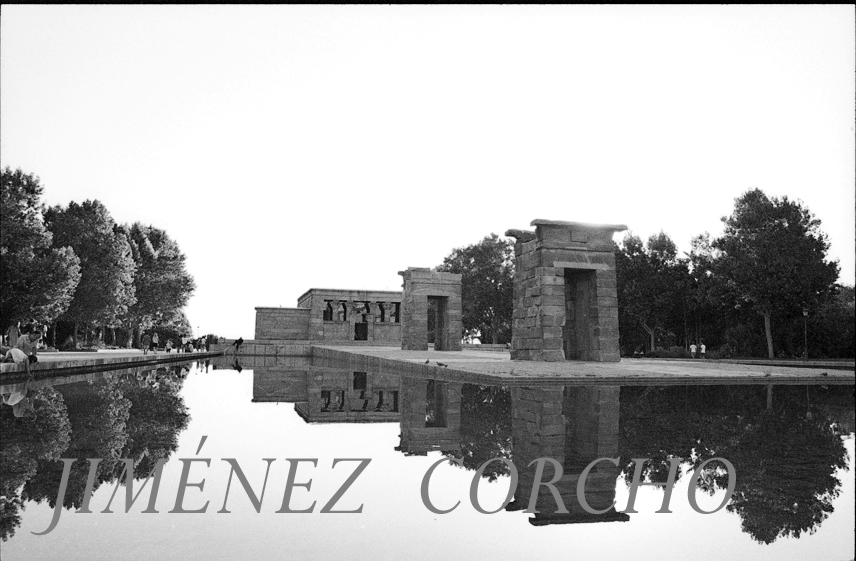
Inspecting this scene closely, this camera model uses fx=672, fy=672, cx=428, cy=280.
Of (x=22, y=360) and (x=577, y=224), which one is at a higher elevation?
(x=577, y=224)

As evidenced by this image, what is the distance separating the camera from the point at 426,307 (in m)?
31.1

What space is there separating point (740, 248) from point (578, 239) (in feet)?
82.4

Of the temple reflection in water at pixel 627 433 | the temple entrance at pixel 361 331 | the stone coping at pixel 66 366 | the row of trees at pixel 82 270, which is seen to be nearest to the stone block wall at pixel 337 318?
the temple entrance at pixel 361 331

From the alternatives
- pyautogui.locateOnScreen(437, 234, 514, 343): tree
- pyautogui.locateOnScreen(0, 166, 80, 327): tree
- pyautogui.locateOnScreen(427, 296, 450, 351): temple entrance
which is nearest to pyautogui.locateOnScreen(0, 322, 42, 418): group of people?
pyautogui.locateOnScreen(0, 166, 80, 327): tree

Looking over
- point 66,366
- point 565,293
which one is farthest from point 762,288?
point 66,366

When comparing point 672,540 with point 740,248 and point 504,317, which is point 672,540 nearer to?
point 740,248

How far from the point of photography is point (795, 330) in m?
37.8

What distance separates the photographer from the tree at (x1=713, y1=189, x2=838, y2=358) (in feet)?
123

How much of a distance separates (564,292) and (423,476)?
14921 mm

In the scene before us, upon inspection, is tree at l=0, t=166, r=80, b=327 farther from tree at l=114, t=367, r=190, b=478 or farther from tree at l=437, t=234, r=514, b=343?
tree at l=437, t=234, r=514, b=343

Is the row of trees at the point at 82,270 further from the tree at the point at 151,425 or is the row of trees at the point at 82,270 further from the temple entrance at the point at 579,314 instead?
the temple entrance at the point at 579,314

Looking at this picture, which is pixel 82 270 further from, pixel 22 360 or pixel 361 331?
pixel 22 360

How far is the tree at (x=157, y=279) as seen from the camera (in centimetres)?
4709

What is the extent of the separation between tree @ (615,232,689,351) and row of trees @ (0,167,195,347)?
33.0 metres
